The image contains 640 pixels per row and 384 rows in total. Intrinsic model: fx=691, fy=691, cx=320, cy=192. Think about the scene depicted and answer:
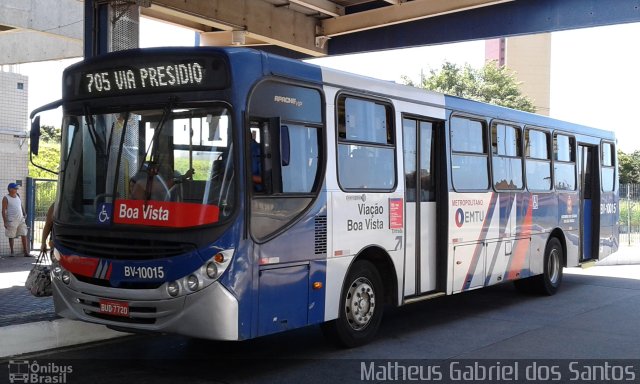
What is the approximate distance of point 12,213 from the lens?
15828mm

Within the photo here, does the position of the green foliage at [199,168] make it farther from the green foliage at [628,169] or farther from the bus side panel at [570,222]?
the green foliage at [628,169]

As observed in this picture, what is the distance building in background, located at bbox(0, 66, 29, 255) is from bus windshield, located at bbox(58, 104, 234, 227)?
37.0 ft

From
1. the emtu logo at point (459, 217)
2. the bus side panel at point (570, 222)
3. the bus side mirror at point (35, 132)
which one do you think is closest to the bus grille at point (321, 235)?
the emtu logo at point (459, 217)

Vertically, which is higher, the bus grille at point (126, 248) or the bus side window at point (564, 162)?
the bus side window at point (564, 162)

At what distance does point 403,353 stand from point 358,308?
0.73 meters

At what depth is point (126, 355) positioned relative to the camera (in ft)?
25.7

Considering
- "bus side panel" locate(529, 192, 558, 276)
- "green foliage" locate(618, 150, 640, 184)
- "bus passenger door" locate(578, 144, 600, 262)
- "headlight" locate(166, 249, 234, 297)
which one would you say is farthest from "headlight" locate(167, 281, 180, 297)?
"green foliage" locate(618, 150, 640, 184)

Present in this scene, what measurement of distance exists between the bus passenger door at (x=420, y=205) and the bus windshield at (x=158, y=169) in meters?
3.18

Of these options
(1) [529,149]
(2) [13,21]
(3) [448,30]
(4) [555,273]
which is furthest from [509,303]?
(2) [13,21]

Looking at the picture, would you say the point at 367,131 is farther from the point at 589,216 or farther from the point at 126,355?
the point at 589,216

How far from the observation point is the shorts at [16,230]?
15930mm

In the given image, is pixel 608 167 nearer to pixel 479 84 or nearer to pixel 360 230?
pixel 360 230

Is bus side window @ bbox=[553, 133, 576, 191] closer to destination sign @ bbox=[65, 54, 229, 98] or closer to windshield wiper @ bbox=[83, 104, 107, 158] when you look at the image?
destination sign @ bbox=[65, 54, 229, 98]

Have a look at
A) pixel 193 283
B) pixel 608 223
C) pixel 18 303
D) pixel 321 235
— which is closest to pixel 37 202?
pixel 18 303
